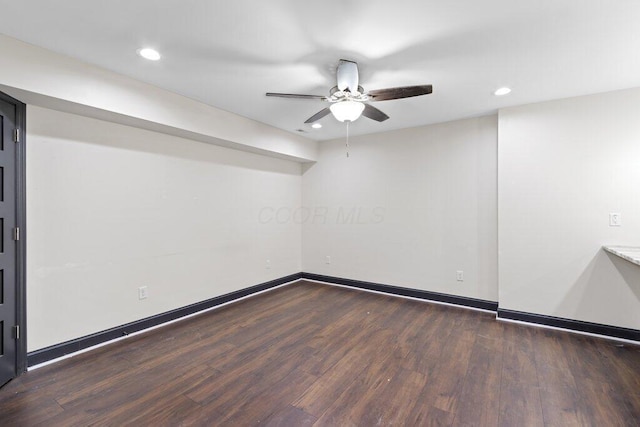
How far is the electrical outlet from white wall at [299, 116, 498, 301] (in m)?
1.04

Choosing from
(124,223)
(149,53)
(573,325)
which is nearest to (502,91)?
(573,325)

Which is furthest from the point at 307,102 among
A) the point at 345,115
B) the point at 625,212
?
the point at 625,212

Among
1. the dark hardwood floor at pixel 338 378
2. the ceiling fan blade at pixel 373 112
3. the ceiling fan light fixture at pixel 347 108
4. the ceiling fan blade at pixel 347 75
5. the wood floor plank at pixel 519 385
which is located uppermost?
the ceiling fan blade at pixel 347 75

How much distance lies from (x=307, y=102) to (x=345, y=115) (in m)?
0.91

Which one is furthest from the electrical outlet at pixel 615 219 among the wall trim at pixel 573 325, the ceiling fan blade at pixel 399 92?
the ceiling fan blade at pixel 399 92

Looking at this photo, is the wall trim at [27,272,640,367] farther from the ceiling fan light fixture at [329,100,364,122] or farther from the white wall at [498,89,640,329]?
the ceiling fan light fixture at [329,100,364,122]

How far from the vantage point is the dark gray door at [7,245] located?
6.71 ft

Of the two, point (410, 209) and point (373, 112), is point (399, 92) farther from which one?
point (410, 209)

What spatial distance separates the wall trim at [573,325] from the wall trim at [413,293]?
0.27m

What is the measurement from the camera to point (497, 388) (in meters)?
2.04

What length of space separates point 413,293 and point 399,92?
2966 mm

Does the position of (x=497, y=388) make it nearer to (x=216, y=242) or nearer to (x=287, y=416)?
(x=287, y=416)

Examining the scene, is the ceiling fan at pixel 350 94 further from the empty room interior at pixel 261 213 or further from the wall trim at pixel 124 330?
the wall trim at pixel 124 330

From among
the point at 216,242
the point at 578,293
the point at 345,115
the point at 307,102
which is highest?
the point at 307,102
